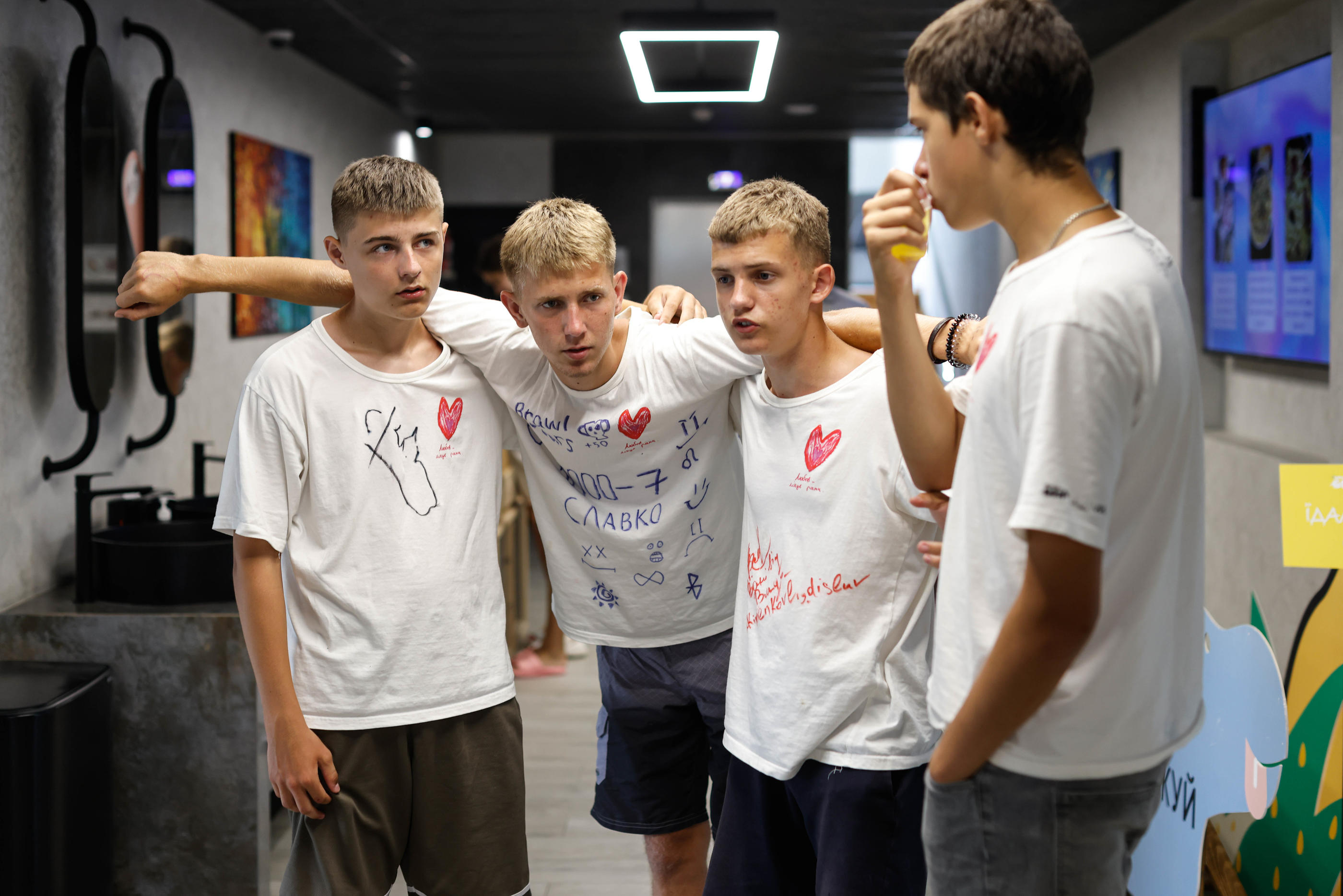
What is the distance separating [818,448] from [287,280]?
0.93 metres

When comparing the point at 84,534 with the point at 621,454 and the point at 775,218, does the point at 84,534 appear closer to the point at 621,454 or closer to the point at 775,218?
the point at 621,454

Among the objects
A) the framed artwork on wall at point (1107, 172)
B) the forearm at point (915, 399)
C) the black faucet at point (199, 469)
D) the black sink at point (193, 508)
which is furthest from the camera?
the framed artwork on wall at point (1107, 172)

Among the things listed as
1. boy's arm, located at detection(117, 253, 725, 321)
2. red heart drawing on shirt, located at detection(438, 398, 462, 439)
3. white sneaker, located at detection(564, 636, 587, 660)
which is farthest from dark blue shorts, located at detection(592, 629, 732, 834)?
white sneaker, located at detection(564, 636, 587, 660)

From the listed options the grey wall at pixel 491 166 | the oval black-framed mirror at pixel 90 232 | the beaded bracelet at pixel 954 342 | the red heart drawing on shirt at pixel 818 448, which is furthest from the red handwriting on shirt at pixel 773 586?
the grey wall at pixel 491 166

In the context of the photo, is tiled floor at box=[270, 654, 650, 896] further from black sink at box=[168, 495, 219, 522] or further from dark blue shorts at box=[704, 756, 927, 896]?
dark blue shorts at box=[704, 756, 927, 896]

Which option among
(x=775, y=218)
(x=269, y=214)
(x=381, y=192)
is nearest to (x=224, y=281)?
(x=381, y=192)

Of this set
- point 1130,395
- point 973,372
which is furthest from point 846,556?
point 1130,395

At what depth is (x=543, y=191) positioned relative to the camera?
27.4ft

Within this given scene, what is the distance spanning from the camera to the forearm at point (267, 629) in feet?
5.27

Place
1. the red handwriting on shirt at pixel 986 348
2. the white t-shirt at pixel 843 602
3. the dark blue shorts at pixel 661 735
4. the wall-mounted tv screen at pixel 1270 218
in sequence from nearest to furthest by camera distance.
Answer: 1. the red handwriting on shirt at pixel 986 348
2. the white t-shirt at pixel 843 602
3. the dark blue shorts at pixel 661 735
4. the wall-mounted tv screen at pixel 1270 218

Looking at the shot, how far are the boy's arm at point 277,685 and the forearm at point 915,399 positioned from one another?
0.99 meters

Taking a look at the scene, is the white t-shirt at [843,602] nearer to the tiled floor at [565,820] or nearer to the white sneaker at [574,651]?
the tiled floor at [565,820]

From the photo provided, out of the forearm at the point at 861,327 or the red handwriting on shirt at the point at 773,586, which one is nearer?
the red handwriting on shirt at the point at 773,586

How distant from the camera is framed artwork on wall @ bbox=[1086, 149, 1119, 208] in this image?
4.92 meters
